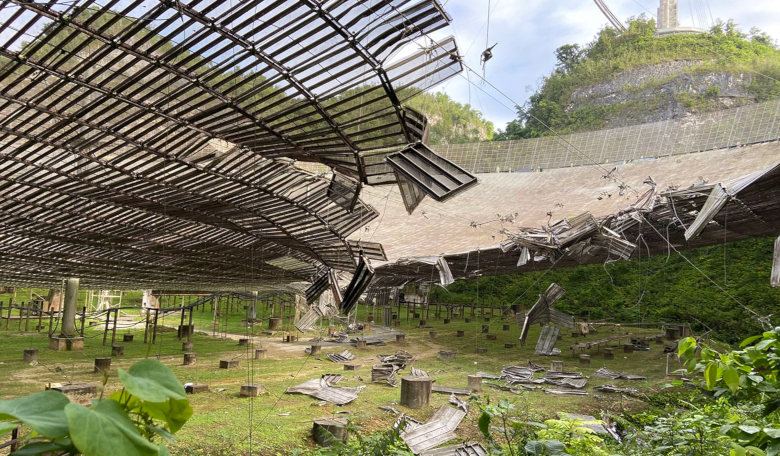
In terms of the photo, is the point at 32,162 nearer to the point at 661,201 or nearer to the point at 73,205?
the point at 73,205

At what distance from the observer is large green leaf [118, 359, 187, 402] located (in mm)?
1122

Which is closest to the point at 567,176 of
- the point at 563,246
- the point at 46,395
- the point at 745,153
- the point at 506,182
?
the point at 506,182

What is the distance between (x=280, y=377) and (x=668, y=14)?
56.8 meters

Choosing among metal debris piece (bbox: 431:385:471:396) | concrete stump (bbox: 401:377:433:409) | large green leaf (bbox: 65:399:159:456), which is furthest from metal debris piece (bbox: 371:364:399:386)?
large green leaf (bbox: 65:399:159:456)

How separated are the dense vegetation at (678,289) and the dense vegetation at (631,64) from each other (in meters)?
15.3

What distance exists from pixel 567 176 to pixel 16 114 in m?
28.0

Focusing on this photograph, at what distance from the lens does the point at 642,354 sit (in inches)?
828

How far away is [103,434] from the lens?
104cm

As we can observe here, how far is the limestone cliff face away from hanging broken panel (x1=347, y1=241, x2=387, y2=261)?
38.0 metres

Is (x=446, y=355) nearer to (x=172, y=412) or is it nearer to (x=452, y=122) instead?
(x=172, y=412)

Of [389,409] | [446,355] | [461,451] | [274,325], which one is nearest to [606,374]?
[446,355]

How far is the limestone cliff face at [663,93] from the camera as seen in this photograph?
1676 inches

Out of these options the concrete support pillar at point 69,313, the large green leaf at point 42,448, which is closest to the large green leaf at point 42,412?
the large green leaf at point 42,448

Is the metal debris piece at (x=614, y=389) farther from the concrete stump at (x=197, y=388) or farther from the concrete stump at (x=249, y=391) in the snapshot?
the concrete stump at (x=197, y=388)
